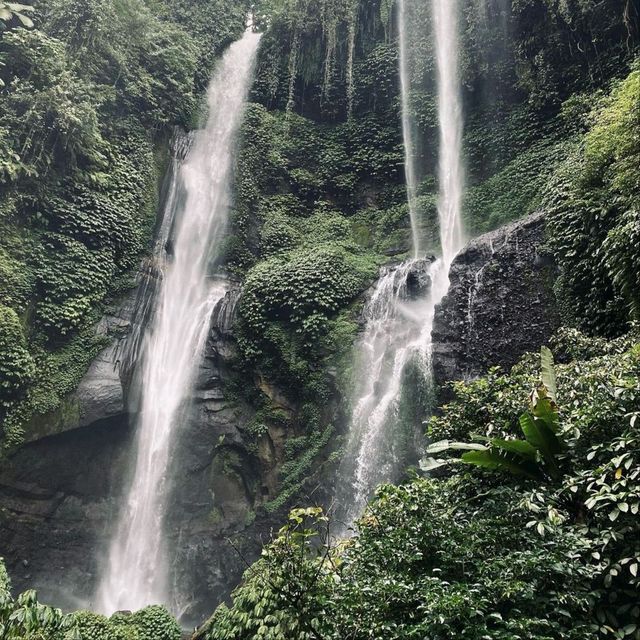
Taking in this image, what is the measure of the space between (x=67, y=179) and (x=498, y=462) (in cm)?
1270

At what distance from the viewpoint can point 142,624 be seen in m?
7.26

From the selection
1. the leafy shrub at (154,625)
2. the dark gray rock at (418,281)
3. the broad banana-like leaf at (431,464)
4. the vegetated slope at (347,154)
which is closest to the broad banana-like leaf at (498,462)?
the broad banana-like leaf at (431,464)

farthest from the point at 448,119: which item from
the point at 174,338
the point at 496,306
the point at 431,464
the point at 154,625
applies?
the point at 154,625

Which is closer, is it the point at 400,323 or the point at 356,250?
the point at 400,323

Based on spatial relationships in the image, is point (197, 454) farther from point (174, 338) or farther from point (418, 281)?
point (418, 281)

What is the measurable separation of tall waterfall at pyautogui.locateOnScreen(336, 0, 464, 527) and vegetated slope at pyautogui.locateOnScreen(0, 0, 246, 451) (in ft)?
21.8

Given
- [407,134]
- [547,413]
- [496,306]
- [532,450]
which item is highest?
[407,134]

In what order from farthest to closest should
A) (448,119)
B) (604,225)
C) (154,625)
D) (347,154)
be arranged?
(347,154) < (448,119) < (604,225) < (154,625)

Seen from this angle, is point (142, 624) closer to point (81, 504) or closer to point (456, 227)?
point (81, 504)

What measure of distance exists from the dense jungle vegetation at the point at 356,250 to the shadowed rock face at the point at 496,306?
0.48 meters

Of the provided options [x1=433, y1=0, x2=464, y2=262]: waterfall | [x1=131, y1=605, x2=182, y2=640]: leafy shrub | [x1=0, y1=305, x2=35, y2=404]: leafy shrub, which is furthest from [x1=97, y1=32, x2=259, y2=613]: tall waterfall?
[x1=433, y1=0, x2=464, y2=262]: waterfall

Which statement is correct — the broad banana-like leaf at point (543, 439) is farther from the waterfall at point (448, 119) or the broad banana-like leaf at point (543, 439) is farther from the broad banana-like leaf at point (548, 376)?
the waterfall at point (448, 119)

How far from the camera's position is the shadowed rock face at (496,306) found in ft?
28.0

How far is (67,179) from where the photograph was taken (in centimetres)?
1252
